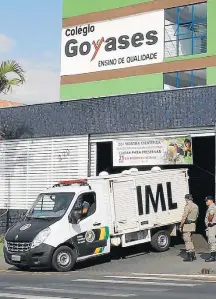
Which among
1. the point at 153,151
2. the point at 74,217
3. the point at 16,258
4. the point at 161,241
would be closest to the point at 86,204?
the point at 74,217

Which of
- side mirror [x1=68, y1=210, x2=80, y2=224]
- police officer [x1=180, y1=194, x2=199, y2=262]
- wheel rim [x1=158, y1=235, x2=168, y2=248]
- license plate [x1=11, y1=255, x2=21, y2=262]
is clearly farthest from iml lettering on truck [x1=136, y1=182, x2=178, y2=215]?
license plate [x1=11, y1=255, x2=21, y2=262]

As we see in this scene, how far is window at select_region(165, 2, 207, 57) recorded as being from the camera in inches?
1457

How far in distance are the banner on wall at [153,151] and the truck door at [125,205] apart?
2.90 metres

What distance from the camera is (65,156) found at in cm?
2430

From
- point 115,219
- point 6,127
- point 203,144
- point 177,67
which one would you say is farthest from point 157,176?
point 177,67

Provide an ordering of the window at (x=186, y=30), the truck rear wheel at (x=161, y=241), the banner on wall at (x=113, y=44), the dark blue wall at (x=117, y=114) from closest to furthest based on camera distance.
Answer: the truck rear wheel at (x=161, y=241) → the dark blue wall at (x=117, y=114) → the window at (x=186, y=30) → the banner on wall at (x=113, y=44)

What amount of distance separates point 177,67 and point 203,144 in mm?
13050

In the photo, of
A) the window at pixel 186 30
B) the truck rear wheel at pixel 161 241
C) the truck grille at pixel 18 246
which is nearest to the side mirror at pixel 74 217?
the truck grille at pixel 18 246

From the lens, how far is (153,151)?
2211cm

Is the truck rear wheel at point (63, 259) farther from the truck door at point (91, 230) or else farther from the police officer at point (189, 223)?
the police officer at point (189, 223)

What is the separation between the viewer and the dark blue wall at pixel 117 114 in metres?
21.1

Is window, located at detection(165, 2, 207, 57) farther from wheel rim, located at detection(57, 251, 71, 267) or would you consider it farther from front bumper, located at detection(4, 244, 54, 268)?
front bumper, located at detection(4, 244, 54, 268)

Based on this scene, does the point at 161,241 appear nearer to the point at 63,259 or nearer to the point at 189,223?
the point at 189,223

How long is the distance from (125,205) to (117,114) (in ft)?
16.3
